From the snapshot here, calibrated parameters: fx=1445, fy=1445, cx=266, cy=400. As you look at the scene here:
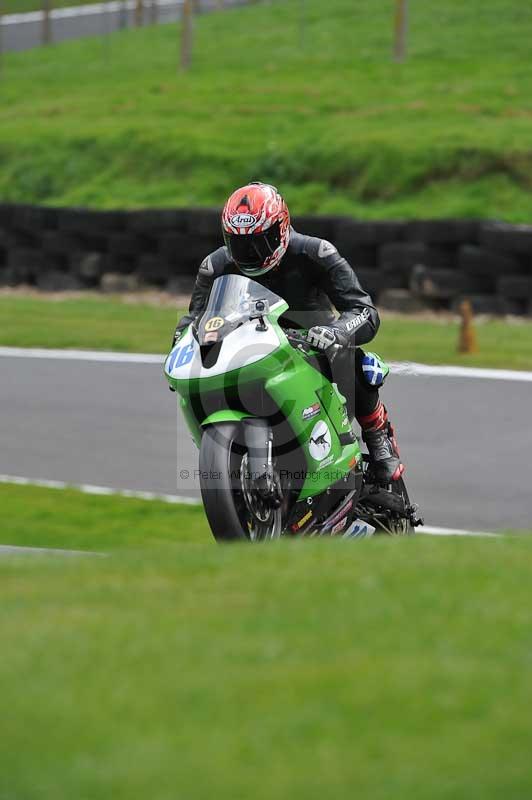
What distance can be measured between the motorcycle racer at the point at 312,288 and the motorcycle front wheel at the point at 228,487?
619 millimetres

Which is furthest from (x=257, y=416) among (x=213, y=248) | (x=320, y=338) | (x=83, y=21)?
(x=83, y=21)

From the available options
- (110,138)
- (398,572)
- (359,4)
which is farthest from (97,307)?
(359,4)

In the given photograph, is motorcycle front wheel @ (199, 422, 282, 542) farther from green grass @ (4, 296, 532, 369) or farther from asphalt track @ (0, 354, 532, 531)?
green grass @ (4, 296, 532, 369)

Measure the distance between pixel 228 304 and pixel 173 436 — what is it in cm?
375

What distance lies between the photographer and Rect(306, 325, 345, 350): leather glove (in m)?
5.94

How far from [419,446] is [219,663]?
5623 millimetres

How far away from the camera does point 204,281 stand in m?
6.47

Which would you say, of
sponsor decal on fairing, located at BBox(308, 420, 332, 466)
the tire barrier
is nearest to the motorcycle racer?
sponsor decal on fairing, located at BBox(308, 420, 332, 466)

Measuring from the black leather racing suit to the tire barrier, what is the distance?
7296 mm

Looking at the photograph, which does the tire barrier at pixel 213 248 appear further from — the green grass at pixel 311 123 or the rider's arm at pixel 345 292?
the rider's arm at pixel 345 292

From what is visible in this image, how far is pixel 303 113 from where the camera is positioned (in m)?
21.0

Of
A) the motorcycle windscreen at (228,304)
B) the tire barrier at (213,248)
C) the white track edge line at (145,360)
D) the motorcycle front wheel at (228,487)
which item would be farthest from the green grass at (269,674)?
the tire barrier at (213,248)

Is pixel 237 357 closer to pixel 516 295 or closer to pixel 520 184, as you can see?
pixel 516 295

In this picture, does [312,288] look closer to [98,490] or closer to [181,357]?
[181,357]
